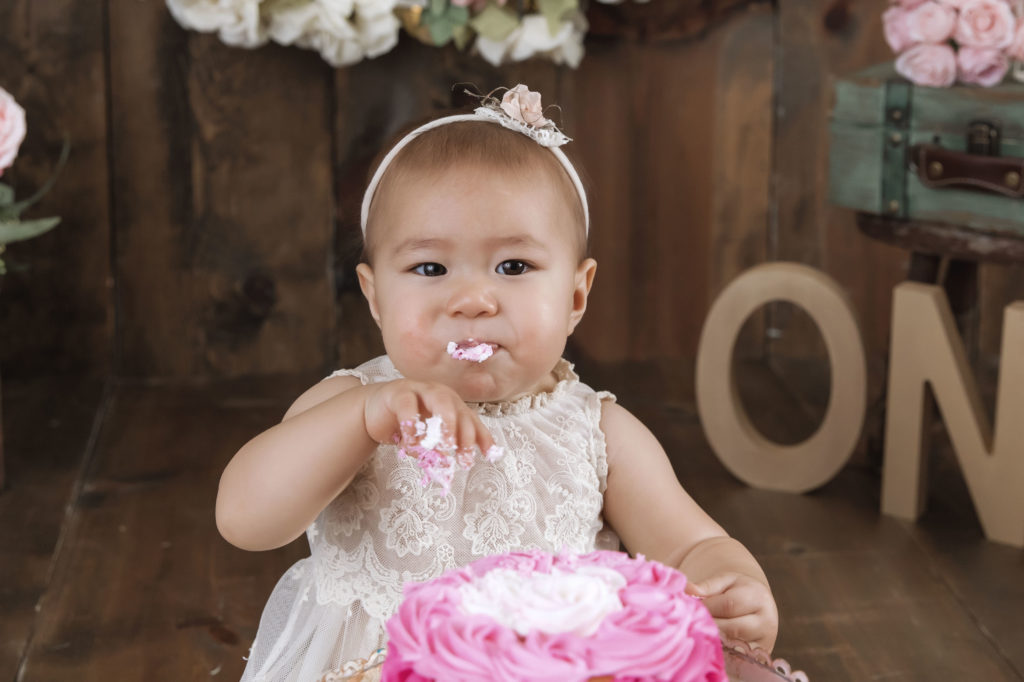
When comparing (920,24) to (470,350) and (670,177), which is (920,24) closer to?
(670,177)

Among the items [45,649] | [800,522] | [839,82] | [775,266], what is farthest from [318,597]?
[839,82]

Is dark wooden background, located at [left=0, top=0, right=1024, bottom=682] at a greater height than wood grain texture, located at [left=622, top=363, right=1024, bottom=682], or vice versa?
dark wooden background, located at [left=0, top=0, right=1024, bottom=682]

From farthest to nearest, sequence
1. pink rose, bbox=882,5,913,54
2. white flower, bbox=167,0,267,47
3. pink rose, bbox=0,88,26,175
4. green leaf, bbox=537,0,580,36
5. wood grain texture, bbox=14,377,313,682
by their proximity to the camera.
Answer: green leaf, bbox=537,0,580,36 → white flower, bbox=167,0,267,47 → pink rose, bbox=882,5,913,54 → pink rose, bbox=0,88,26,175 → wood grain texture, bbox=14,377,313,682

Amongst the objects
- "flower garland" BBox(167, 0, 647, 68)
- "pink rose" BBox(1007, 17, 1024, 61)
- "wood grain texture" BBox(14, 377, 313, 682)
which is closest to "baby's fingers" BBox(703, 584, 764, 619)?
"wood grain texture" BBox(14, 377, 313, 682)

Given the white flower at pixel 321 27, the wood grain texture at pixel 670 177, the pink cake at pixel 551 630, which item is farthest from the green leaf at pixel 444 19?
the pink cake at pixel 551 630

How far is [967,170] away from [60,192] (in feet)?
5.77

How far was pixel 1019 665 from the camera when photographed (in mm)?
1677

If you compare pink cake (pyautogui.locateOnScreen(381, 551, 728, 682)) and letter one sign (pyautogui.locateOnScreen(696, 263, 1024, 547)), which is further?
letter one sign (pyautogui.locateOnScreen(696, 263, 1024, 547))

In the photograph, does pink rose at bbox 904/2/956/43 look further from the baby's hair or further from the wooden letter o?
the baby's hair

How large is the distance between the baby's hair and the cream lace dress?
207 millimetres

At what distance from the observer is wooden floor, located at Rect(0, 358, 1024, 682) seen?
1.69 metres

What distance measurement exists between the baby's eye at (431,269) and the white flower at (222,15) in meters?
1.31

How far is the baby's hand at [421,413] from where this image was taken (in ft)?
2.99

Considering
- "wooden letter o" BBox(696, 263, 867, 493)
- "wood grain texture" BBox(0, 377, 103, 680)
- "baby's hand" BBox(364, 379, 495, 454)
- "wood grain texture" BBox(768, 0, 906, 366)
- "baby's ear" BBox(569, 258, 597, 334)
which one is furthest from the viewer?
"wood grain texture" BBox(768, 0, 906, 366)
